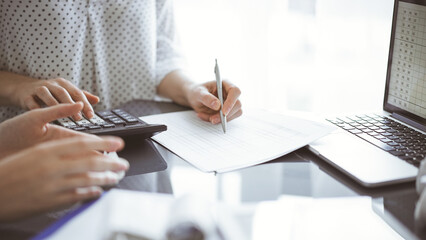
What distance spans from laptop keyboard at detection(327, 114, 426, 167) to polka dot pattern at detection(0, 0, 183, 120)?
533 mm

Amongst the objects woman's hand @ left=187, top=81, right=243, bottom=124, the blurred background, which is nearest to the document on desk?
woman's hand @ left=187, top=81, right=243, bottom=124

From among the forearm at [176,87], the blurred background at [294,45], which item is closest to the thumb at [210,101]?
the forearm at [176,87]

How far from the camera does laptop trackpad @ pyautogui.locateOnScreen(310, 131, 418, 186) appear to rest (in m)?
0.73

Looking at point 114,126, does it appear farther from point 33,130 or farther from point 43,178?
point 43,178

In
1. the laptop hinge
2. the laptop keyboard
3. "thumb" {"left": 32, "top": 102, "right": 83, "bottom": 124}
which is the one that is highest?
"thumb" {"left": 32, "top": 102, "right": 83, "bottom": 124}

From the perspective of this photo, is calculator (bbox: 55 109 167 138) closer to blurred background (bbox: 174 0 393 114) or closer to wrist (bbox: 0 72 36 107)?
wrist (bbox: 0 72 36 107)

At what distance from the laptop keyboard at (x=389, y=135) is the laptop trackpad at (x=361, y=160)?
2 centimetres

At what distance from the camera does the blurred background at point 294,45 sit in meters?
1.89

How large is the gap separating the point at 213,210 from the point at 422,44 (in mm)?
521

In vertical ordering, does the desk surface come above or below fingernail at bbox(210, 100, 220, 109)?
below

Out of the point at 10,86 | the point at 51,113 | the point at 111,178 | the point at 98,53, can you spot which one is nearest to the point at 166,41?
the point at 98,53

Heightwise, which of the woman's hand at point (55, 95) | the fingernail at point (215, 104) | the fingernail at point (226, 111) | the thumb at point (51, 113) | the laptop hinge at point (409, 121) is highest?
the thumb at point (51, 113)

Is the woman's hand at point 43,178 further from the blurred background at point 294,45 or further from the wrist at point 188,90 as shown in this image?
the blurred background at point 294,45

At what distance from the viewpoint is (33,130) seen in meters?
0.78
